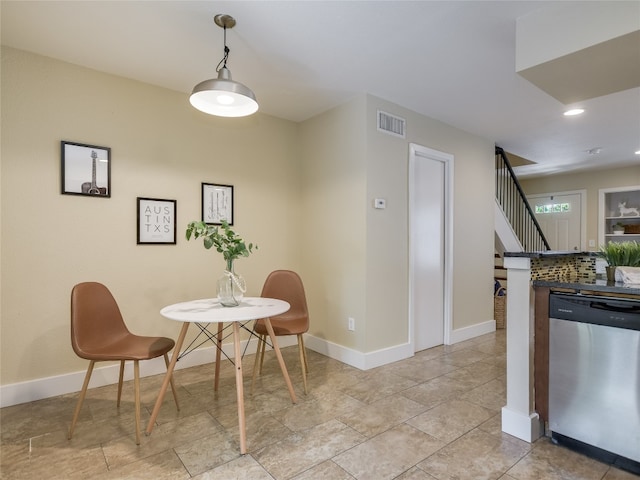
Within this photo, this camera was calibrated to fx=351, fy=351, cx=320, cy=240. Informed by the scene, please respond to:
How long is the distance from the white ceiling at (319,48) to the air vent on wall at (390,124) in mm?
158

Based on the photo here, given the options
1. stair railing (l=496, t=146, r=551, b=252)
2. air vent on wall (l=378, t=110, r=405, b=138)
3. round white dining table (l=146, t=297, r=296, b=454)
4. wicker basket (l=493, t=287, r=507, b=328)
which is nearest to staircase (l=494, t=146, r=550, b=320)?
stair railing (l=496, t=146, r=551, b=252)

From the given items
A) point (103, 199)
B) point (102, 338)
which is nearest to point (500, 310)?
point (102, 338)

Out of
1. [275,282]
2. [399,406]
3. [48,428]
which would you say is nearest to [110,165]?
[275,282]

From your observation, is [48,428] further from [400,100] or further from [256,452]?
[400,100]

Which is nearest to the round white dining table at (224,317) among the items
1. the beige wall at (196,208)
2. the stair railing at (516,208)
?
the beige wall at (196,208)

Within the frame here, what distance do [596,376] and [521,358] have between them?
36cm

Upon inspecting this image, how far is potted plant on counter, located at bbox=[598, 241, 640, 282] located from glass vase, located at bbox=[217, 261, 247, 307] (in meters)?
2.33

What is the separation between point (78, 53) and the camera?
2586 mm

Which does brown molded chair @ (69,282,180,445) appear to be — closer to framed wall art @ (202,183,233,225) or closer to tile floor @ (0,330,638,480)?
tile floor @ (0,330,638,480)

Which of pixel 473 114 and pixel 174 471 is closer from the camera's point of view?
pixel 174 471

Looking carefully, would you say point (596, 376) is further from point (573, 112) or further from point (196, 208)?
point (196, 208)

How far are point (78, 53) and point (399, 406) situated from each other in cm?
348

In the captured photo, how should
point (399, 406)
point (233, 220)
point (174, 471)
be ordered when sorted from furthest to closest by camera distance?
1. point (233, 220)
2. point (399, 406)
3. point (174, 471)

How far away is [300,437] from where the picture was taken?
82.8 inches
